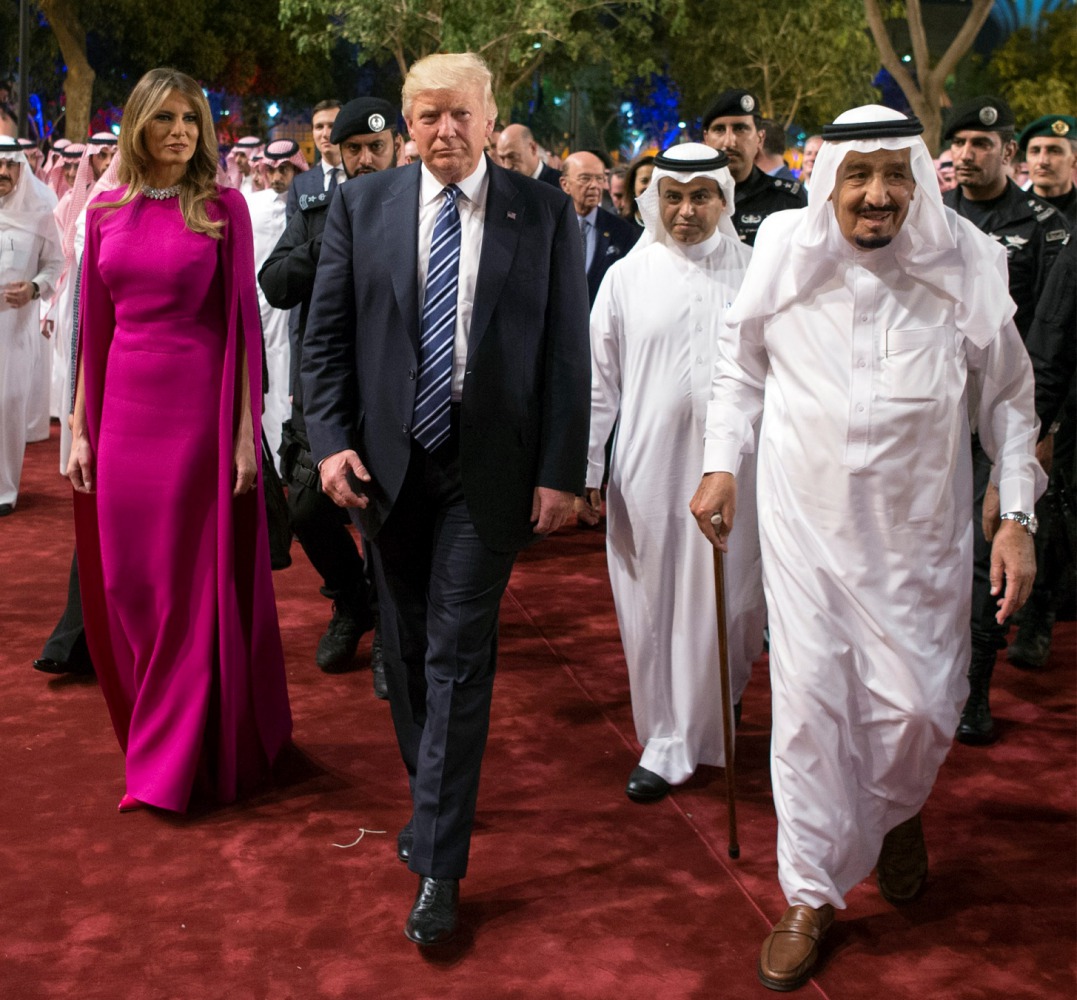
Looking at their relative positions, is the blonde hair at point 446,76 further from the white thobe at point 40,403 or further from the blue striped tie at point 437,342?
the white thobe at point 40,403

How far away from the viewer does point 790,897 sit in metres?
3.71

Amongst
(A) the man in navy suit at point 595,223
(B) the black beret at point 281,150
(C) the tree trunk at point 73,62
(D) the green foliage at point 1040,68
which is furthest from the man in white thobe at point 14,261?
(D) the green foliage at point 1040,68

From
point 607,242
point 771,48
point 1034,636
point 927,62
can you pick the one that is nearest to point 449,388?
point 1034,636

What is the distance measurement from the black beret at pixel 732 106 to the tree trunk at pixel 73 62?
71.2 feet

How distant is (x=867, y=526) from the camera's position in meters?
3.65

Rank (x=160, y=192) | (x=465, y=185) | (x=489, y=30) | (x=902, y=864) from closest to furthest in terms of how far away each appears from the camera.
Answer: (x=465, y=185) < (x=902, y=864) < (x=160, y=192) < (x=489, y=30)

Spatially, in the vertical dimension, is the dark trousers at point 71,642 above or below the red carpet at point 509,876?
above

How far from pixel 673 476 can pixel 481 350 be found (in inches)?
47.7

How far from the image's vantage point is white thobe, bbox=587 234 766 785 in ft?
15.6

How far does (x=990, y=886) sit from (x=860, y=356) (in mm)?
1571

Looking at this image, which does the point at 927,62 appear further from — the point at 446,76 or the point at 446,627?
the point at 446,627

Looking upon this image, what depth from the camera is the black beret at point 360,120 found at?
16.9 feet

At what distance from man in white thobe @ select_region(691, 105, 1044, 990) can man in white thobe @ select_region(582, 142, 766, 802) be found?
97 centimetres

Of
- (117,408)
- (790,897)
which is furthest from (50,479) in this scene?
(790,897)
